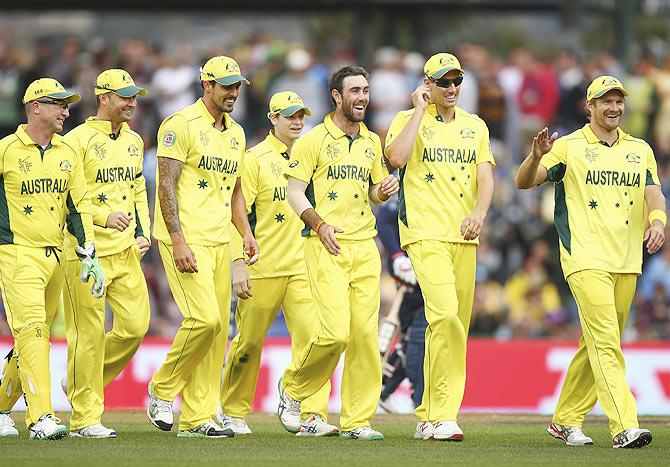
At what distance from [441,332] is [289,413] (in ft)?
5.13

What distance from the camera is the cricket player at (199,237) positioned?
11.2 meters

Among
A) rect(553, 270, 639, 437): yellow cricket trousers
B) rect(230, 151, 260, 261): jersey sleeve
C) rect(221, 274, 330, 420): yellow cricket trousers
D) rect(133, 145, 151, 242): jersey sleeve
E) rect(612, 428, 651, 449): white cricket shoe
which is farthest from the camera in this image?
rect(230, 151, 260, 261): jersey sleeve

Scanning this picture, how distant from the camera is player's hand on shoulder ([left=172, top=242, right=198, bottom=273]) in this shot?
11023mm

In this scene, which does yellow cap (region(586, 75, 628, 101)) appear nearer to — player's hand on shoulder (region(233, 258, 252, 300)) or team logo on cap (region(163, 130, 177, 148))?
player's hand on shoulder (region(233, 258, 252, 300))

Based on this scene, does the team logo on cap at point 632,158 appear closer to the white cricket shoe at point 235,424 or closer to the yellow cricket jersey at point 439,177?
the yellow cricket jersey at point 439,177

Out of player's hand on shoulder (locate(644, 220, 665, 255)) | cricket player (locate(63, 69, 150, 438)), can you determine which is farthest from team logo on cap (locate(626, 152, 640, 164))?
cricket player (locate(63, 69, 150, 438))

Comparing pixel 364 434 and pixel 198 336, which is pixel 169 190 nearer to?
pixel 198 336

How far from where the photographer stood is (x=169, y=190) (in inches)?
439

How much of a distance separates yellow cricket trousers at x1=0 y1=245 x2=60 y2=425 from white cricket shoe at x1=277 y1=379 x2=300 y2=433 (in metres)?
1.97

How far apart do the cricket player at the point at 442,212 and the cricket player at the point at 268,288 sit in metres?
1.07

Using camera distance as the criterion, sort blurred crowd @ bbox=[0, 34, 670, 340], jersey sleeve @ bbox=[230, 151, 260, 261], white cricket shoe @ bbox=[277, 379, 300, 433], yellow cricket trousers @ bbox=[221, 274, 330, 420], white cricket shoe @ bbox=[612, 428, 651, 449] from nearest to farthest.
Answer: white cricket shoe @ bbox=[612, 428, 651, 449], white cricket shoe @ bbox=[277, 379, 300, 433], yellow cricket trousers @ bbox=[221, 274, 330, 420], jersey sleeve @ bbox=[230, 151, 260, 261], blurred crowd @ bbox=[0, 34, 670, 340]

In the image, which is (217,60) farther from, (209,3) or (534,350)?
(209,3)

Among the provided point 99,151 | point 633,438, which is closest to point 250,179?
point 99,151

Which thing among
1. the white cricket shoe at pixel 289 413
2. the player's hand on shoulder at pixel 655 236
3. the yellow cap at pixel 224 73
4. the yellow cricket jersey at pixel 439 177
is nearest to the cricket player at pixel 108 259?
the yellow cap at pixel 224 73
